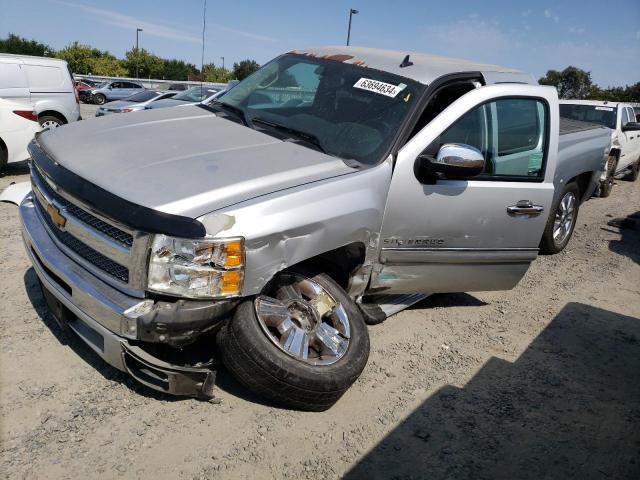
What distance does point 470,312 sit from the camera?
4496 millimetres

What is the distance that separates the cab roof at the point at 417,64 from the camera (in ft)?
11.9

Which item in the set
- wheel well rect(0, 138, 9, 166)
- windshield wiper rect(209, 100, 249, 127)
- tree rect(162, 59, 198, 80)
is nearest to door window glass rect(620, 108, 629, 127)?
windshield wiper rect(209, 100, 249, 127)

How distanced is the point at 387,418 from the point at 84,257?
1863 mm

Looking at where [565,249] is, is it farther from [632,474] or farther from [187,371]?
[187,371]

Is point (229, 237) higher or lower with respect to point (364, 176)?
lower

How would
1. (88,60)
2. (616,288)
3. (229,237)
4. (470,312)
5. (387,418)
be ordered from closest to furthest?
1. (229,237)
2. (387,418)
3. (470,312)
4. (616,288)
5. (88,60)

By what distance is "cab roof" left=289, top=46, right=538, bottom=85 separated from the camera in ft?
11.9

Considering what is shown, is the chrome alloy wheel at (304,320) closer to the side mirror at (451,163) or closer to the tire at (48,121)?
the side mirror at (451,163)

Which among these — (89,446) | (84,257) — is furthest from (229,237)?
(89,446)

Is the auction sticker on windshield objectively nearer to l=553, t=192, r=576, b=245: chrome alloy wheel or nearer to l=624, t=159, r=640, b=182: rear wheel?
l=553, t=192, r=576, b=245: chrome alloy wheel

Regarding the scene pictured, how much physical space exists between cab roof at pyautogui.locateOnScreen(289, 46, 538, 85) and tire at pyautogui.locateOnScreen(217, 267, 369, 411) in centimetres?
168

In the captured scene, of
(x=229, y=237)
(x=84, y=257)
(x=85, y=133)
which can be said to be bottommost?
(x=84, y=257)

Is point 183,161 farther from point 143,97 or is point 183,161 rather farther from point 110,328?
point 143,97

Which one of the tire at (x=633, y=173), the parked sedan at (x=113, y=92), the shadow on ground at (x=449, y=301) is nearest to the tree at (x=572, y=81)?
the parked sedan at (x=113, y=92)
